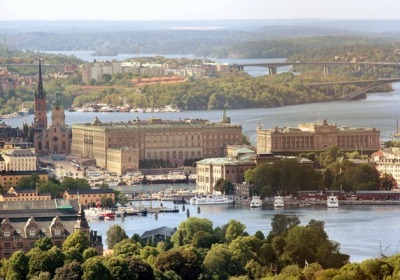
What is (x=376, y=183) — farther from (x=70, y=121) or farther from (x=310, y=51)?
(x=310, y=51)

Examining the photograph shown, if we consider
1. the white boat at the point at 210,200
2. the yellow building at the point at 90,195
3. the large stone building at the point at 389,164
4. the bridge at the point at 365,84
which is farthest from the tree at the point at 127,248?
the bridge at the point at 365,84

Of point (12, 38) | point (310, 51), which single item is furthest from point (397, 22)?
point (310, 51)

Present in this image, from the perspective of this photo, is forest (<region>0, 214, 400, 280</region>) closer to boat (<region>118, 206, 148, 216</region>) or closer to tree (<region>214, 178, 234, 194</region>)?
boat (<region>118, 206, 148, 216</region>)

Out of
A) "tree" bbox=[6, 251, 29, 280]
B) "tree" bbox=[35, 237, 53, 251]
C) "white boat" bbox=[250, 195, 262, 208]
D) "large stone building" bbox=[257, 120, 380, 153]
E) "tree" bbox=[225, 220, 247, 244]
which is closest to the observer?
"tree" bbox=[6, 251, 29, 280]

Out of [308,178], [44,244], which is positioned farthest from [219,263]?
[308,178]

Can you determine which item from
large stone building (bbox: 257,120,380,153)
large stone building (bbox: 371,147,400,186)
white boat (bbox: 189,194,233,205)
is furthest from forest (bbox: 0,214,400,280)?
large stone building (bbox: 257,120,380,153)

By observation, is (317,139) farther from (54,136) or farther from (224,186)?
(54,136)
